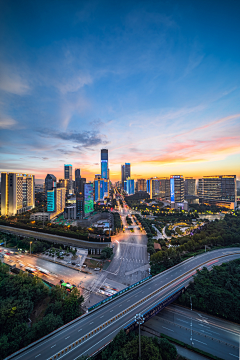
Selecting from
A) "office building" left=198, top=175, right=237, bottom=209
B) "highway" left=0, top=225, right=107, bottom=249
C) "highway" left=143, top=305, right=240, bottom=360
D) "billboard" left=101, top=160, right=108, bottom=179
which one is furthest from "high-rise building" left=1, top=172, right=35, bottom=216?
"billboard" left=101, top=160, right=108, bottom=179

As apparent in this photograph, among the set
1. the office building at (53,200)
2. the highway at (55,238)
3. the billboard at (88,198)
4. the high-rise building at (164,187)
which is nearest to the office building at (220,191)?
the high-rise building at (164,187)

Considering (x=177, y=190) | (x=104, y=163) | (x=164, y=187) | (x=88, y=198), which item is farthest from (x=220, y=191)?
(x=104, y=163)

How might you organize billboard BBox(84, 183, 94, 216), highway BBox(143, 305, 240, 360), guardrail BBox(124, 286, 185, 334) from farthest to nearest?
1. billboard BBox(84, 183, 94, 216)
2. highway BBox(143, 305, 240, 360)
3. guardrail BBox(124, 286, 185, 334)

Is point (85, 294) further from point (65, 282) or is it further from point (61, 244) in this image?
point (61, 244)

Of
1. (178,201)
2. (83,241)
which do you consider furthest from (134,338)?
(178,201)

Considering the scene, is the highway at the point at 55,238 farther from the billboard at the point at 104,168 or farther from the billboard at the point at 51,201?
the billboard at the point at 104,168

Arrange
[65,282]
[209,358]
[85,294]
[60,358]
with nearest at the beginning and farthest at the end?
[60,358], [209,358], [85,294], [65,282]

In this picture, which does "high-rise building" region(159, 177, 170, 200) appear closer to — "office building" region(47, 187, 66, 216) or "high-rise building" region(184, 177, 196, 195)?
"high-rise building" region(184, 177, 196, 195)
